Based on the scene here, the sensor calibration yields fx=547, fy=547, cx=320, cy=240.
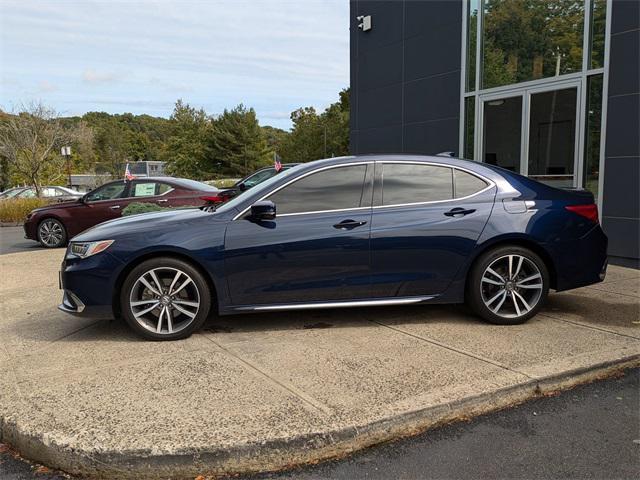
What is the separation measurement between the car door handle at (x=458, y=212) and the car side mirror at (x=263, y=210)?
1.50 metres

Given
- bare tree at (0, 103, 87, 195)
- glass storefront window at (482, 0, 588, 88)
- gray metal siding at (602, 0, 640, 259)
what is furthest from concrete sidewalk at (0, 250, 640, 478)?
bare tree at (0, 103, 87, 195)

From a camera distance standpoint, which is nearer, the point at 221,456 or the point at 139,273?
the point at 221,456

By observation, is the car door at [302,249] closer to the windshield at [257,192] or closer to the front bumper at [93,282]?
the windshield at [257,192]

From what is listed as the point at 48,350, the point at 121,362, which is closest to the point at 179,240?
the point at 121,362

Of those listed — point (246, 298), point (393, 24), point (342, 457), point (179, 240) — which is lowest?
point (342, 457)

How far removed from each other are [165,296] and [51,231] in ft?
27.8

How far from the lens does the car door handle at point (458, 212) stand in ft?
15.6

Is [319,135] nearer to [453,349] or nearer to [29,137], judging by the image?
[29,137]

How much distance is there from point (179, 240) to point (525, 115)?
6872mm

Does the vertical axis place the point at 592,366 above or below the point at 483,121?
below

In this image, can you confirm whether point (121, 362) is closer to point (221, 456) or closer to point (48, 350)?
point (48, 350)

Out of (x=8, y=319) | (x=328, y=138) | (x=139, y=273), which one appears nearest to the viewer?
(x=139, y=273)

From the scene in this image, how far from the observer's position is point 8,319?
5496 mm

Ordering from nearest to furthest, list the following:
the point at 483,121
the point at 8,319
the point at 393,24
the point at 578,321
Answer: the point at 578,321 → the point at 8,319 → the point at 483,121 → the point at 393,24
